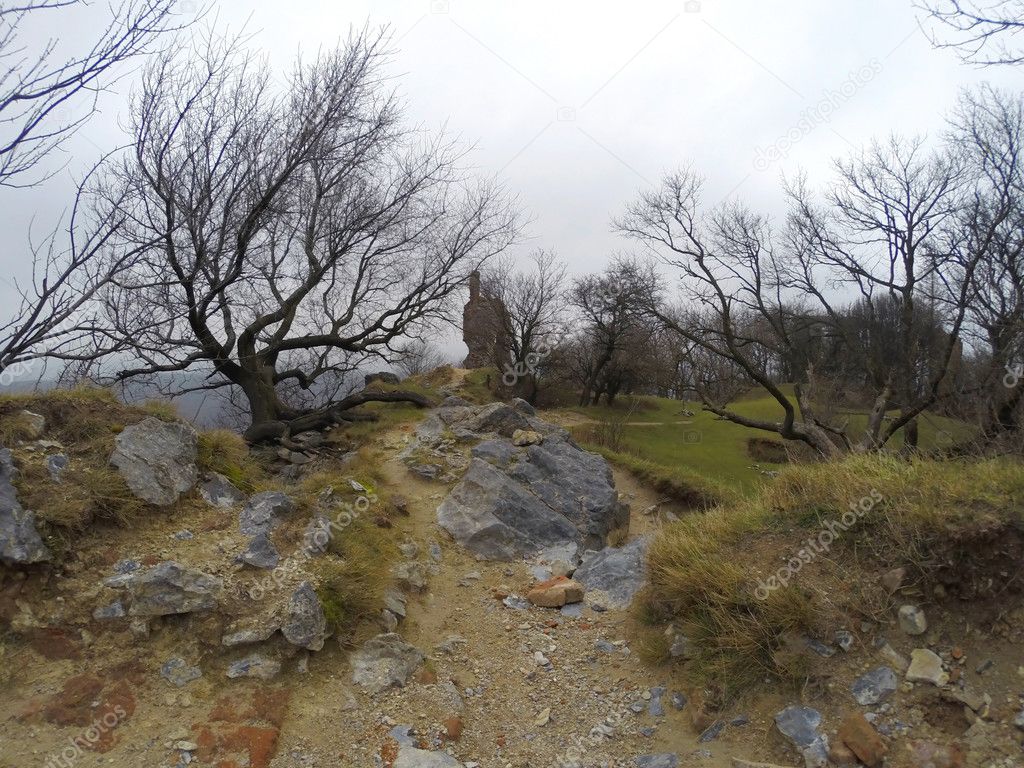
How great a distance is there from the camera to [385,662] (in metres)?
4.21

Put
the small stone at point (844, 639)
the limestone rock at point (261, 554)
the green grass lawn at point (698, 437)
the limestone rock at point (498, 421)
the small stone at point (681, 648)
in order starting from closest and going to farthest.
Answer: the small stone at point (844, 639), the small stone at point (681, 648), the limestone rock at point (261, 554), the limestone rock at point (498, 421), the green grass lawn at point (698, 437)

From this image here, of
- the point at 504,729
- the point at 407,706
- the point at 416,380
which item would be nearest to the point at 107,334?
the point at 407,706

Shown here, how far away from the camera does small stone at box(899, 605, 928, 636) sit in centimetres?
361

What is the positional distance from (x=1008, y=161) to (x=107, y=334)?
1654cm

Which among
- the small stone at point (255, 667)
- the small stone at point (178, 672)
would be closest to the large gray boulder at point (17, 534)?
the small stone at point (178, 672)

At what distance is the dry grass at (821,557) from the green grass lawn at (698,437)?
28.2 feet

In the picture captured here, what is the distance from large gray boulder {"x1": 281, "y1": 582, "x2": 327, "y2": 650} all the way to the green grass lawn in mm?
10490

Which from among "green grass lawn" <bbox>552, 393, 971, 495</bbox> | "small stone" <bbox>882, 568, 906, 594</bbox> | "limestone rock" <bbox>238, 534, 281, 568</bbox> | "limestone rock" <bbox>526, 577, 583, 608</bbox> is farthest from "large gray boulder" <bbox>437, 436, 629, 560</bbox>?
"green grass lawn" <bbox>552, 393, 971, 495</bbox>

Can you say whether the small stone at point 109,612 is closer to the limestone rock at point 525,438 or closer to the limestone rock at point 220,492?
the limestone rock at point 220,492

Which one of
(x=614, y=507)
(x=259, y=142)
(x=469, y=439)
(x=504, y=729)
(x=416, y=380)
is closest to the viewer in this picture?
(x=504, y=729)

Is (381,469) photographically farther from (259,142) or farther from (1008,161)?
(1008,161)

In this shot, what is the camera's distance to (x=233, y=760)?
3.23 meters

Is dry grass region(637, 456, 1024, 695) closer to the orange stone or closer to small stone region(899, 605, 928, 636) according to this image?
small stone region(899, 605, 928, 636)

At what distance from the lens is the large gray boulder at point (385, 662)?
13.3 ft
